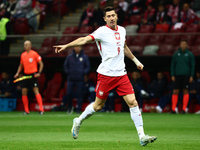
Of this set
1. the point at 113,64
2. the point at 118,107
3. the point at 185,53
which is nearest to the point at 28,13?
the point at 118,107

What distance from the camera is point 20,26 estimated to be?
2145 cm

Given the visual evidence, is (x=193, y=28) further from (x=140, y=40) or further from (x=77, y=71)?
(x=77, y=71)

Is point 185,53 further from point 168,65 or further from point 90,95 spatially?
point 90,95

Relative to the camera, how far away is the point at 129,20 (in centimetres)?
2047

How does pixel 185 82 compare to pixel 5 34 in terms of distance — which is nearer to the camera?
pixel 185 82

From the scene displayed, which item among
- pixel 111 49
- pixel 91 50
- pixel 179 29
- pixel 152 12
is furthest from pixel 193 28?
pixel 111 49

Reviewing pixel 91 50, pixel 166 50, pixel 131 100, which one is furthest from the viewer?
pixel 91 50

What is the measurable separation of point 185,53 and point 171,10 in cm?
404

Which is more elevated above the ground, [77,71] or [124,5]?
[124,5]

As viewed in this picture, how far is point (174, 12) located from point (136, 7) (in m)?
1.98

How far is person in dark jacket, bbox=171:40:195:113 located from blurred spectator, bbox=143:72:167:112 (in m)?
1.80

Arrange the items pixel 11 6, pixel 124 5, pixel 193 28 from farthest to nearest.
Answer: pixel 11 6 → pixel 124 5 → pixel 193 28

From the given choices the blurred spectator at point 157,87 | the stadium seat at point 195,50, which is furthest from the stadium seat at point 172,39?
the blurred spectator at point 157,87

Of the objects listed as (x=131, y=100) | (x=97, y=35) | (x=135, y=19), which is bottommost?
(x=131, y=100)
